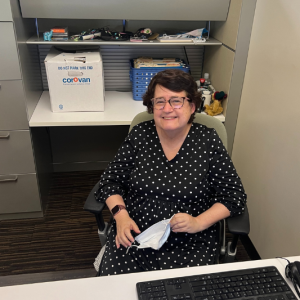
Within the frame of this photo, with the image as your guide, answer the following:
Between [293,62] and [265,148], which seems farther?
[265,148]

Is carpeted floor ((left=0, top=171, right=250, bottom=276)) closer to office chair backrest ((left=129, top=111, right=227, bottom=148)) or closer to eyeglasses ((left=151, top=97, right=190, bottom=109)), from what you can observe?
office chair backrest ((left=129, top=111, right=227, bottom=148))

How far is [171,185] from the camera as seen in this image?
51.7 inches

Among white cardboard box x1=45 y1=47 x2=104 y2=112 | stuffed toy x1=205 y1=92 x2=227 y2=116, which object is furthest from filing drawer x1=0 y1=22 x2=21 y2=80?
stuffed toy x1=205 y1=92 x2=227 y2=116

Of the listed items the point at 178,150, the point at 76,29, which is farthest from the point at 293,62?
the point at 76,29

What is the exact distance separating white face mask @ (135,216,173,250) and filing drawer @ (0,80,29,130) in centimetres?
123

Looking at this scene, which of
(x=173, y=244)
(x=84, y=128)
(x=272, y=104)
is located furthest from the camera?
(x=84, y=128)

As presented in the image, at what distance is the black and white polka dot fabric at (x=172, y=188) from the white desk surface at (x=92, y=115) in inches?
22.0

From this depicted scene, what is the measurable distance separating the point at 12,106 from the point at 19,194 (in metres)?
0.67

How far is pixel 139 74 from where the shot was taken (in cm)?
217

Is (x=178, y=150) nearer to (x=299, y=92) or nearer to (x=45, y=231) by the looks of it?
(x=299, y=92)

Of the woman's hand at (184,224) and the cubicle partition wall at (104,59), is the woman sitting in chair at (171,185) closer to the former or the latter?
the woman's hand at (184,224)

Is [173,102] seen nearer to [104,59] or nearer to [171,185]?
[171,185]

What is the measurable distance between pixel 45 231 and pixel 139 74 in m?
1.33

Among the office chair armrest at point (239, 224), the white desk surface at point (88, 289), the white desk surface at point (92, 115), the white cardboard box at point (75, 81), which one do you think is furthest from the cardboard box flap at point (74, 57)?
the white desk surface at point (88, 289)
